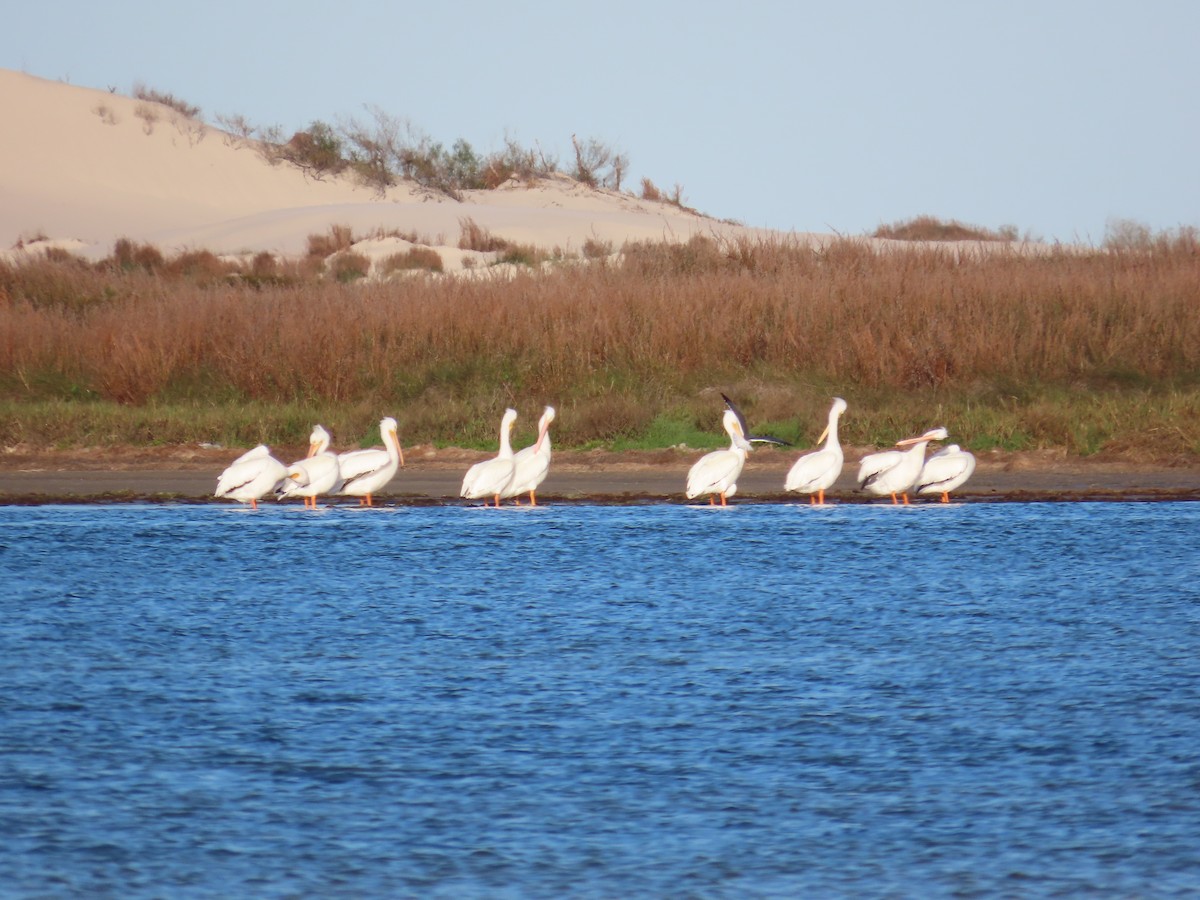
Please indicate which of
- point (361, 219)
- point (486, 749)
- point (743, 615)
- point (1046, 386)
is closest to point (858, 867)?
point (486, 749)

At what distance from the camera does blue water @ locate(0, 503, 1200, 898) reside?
5410 mm

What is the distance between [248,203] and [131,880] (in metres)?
43.9

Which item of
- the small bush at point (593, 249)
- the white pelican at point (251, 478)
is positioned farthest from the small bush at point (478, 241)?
the white pelican at point (251, 478)

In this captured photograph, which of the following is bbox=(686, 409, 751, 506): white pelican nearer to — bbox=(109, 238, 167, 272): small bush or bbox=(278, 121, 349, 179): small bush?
bbox=(109, 238, 167, 272): small bush

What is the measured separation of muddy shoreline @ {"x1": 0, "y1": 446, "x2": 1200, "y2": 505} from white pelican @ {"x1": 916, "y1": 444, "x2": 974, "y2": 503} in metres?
0.42

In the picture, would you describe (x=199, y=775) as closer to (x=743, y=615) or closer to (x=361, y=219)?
(x=743, y=615)

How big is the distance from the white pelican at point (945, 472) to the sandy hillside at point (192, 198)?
19.4 meters

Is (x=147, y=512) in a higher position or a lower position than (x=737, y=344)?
A: lower

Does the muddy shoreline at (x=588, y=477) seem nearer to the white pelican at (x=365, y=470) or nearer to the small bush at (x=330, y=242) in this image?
the white pelican at (x=365, y=470)

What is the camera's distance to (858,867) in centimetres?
532

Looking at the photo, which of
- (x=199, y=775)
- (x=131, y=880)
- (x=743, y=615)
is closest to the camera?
(x=131, y=880)

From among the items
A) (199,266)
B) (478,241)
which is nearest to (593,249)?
(478,241)

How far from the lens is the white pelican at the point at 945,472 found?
1416 centimetres

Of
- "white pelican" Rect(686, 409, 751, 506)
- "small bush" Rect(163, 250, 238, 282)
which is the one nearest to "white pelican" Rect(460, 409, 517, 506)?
"white pelican" Rect(686, 409, 751, 506)
